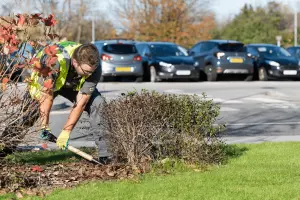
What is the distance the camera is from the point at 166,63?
87.9ft

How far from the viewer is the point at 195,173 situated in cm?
732

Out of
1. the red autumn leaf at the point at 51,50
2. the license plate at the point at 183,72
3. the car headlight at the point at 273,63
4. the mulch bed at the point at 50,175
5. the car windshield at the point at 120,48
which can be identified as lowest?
the mulch bed at the point at 50,175

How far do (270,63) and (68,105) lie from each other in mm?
13846

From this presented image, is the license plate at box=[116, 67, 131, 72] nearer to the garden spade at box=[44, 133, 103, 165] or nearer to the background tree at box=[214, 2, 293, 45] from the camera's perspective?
the garden spade at box=[44, 133, 103, 165]

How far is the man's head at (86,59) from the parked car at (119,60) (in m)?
18.8

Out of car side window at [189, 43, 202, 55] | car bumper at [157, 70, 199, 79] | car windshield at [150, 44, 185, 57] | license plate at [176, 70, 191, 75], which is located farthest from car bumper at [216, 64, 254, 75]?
car side window at [189, 43, 202, 55]

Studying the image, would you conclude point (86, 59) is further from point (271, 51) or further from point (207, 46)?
point (271, 51)

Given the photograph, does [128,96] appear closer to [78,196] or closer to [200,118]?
[200,118]

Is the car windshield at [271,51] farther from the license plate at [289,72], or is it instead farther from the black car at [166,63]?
the black car at [166,63]

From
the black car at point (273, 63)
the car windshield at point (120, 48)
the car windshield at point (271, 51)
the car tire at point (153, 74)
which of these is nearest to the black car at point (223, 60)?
the black car at point (273, 63)

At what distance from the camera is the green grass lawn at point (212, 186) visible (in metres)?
6.15

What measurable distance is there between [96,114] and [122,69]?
18.6 metres

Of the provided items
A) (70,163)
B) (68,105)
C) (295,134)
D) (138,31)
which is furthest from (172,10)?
(70,163)

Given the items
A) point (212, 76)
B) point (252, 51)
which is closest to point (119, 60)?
point (212, 76)
